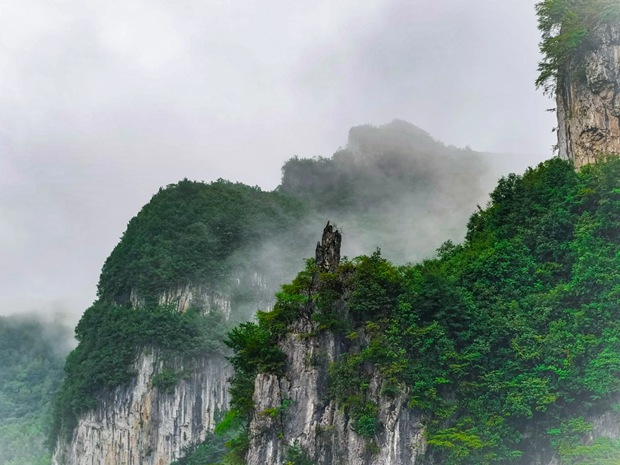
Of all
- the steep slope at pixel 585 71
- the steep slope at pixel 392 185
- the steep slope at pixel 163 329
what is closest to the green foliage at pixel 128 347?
the steep slope at pixel 163 329

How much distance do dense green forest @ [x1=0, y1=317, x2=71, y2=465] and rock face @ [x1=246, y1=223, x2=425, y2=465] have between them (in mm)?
39532

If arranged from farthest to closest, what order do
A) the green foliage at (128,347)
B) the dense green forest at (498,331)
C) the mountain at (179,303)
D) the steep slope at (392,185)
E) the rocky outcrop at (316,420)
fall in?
the steep slope at (392,185) → the green foliage at (128,347) → the mountain at (179,303) → the rocky outcrop at (316,420) → the dense green forest at (498,331)

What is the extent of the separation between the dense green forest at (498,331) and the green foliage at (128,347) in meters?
23.3

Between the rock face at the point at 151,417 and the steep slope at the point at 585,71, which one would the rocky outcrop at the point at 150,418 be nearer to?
the rock face at the point at 151,417

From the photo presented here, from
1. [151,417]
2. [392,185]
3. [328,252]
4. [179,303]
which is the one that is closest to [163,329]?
[179,303]

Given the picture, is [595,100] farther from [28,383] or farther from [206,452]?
[28,383]

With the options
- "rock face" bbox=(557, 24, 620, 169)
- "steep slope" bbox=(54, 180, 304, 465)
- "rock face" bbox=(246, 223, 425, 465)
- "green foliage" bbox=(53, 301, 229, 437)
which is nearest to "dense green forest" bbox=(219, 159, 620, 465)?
"rock face" bbox=(246, 223, 425, 465)

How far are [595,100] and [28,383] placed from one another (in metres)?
69.3

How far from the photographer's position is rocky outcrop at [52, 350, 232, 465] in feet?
166

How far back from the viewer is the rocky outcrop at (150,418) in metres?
50.5

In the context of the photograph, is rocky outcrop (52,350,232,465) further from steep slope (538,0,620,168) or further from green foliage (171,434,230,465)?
steep slope (538,0,620,168)

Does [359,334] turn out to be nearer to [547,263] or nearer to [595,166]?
[547,263]

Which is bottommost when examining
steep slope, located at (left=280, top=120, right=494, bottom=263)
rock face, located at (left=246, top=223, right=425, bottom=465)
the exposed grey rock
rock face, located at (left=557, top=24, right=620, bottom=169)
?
rock face, located at (left=246, top=223, right=425, bottom=465)

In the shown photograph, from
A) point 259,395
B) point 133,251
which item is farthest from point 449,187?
point 259,395
